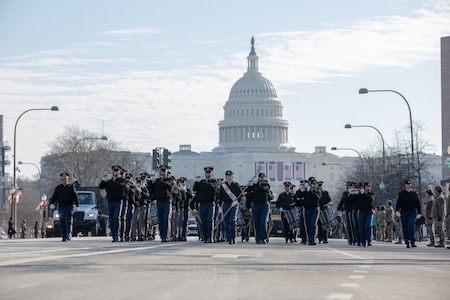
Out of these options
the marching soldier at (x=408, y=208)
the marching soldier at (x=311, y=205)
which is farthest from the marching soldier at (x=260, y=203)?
the marching soldier at (x=408, y=208)

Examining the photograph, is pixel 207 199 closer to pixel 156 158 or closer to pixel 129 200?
pixel 129 200

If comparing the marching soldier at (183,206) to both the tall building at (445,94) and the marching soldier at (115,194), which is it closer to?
the marching soldier at (115,194)

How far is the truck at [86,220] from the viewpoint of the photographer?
48969mm

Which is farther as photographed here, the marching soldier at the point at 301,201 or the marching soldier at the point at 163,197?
the marching soldier at the point at 301,201

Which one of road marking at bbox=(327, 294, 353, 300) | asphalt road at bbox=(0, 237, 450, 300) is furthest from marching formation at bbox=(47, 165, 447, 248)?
road marking at bbox=(327, 294, 353, 300)

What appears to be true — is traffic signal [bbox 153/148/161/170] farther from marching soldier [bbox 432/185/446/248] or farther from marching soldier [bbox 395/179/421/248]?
marching soldier [bbox 395/179/421/248]

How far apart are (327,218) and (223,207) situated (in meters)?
6.25

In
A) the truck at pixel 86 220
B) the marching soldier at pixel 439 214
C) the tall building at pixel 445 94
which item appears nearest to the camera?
the marching soldier at pixel 439 214

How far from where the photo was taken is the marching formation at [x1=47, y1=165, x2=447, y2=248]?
109 ft

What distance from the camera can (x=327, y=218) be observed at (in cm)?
3950

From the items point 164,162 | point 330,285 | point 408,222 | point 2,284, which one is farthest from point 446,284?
point 164,162

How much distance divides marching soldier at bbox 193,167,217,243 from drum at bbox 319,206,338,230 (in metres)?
6.62

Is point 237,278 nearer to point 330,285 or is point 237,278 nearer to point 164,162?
point 330,285

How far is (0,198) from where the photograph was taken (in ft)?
551
